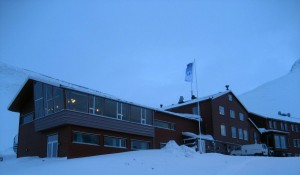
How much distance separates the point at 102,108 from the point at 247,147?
2246 cm

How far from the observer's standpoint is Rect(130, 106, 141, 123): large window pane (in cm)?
3406

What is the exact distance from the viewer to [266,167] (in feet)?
56.4

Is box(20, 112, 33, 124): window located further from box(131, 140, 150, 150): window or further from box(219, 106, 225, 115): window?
box(219, 106, 225, 115): window

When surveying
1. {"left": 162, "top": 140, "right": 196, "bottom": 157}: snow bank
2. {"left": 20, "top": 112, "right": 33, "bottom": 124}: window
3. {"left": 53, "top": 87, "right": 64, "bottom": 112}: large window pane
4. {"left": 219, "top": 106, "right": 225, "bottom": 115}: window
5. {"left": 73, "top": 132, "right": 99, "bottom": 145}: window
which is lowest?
{"left": 162, "top": 140, "right": 196, "bottom": 157}: snow bank

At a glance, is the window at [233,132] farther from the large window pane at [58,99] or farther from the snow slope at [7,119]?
the snow slope at [7,119]

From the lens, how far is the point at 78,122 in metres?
28.3

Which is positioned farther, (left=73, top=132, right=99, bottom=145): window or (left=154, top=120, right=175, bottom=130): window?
(left=154, top=120, right=175, bottom=130): window

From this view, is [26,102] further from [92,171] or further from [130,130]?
[92,171]

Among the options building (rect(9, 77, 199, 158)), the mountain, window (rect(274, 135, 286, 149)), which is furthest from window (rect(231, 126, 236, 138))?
the mountain

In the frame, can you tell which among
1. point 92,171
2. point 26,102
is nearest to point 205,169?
point 92,171

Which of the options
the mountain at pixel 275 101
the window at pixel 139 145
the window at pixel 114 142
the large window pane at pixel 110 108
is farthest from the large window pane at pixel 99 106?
the mountain at pixel 275 101

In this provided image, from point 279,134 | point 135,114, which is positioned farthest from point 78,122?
point 279,134

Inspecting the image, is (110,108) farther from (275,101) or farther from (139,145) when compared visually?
(275,101)

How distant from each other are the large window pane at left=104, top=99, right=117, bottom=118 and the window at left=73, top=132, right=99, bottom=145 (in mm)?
2414
